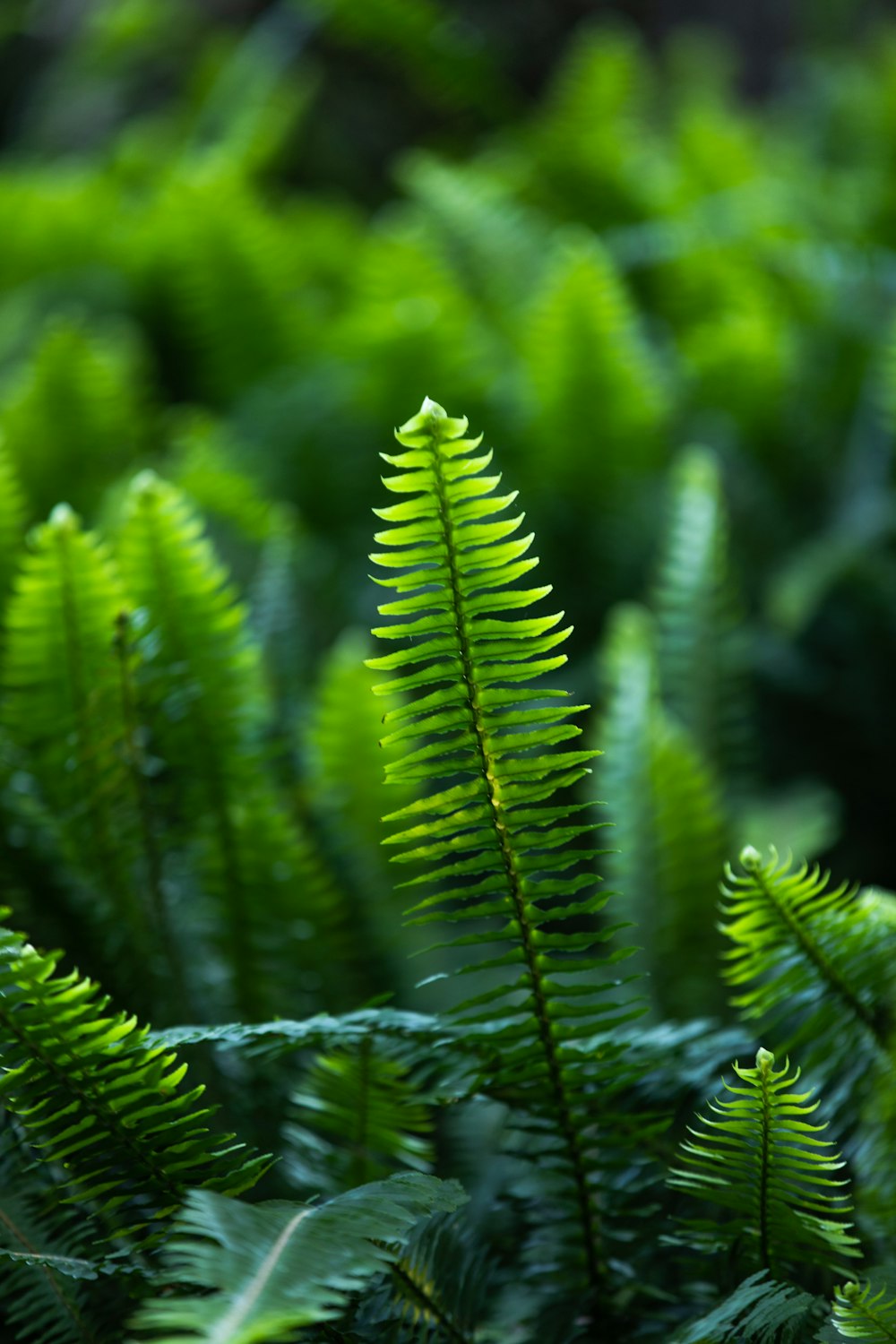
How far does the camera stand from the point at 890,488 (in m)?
1.20

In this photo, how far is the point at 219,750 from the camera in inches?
30.6

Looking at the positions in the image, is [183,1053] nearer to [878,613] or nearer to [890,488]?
[878,613]

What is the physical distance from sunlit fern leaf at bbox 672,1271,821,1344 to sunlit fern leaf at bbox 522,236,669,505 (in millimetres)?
848

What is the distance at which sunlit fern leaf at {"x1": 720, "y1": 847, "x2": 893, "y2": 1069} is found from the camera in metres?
0.55

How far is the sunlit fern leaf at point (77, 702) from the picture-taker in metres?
0.70

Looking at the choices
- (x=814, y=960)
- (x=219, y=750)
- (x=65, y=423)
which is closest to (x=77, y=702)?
(x=219, y=750)

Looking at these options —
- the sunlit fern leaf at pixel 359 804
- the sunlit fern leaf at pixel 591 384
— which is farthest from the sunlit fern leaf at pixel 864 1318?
the sunlit fern leaf at pixel 591 384

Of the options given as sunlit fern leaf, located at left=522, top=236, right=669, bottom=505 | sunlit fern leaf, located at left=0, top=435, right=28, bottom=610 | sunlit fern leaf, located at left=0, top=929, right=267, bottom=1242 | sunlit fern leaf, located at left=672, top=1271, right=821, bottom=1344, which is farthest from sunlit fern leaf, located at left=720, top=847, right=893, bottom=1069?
sunlit fern leaf, located at left=522, top=236, right=669, bottom=505

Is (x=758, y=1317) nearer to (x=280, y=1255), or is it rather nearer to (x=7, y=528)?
(x=280, y=1255)

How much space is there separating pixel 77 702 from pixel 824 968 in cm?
44

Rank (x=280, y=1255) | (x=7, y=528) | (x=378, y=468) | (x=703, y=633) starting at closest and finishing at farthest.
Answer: (x=280, y=1255)
(x=7, y=528)
(x=703, y=633)
(x=378, y=468)

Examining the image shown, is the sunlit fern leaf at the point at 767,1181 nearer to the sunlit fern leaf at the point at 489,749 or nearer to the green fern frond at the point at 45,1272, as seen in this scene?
the sunlit fern leaf at the point at 489,749

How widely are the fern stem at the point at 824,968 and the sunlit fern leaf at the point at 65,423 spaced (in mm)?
838

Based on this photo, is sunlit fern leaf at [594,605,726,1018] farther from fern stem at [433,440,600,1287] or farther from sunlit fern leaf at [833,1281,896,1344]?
sunlit fern leaf at [833,1281,896,1344]
